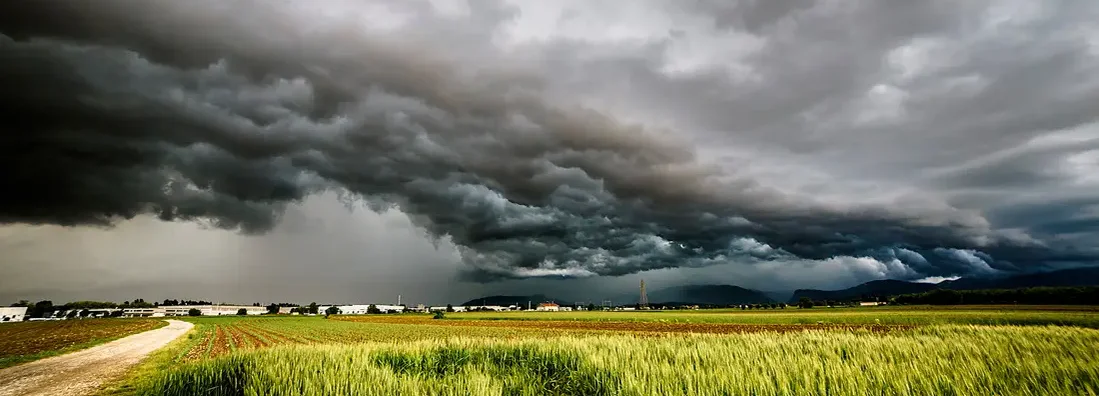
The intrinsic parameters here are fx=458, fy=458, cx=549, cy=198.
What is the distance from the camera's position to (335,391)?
25.6 ft

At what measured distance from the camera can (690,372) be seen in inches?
307

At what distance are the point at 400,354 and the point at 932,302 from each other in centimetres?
18732

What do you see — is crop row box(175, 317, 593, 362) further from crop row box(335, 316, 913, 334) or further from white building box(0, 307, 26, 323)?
white building box(0, 307, 26, 323)

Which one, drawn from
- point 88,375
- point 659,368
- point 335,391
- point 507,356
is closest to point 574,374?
point 659,368

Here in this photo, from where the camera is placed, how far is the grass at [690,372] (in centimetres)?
642

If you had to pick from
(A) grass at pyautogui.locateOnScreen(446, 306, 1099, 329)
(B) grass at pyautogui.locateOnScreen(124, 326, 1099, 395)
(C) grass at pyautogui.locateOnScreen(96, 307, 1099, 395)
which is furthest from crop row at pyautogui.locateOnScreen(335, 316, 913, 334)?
(B) grass at pyautogui.locateOnScreen(124, 326, 1099, 395)

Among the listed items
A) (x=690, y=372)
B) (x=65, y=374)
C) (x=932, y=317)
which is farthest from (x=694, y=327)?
(x=65, y=374)

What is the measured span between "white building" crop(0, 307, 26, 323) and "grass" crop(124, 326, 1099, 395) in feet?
662

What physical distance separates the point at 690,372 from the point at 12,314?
733 ft

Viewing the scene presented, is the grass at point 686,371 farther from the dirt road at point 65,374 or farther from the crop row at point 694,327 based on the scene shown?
the crop row at point 694,327

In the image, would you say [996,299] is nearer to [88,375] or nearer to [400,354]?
[400,354]

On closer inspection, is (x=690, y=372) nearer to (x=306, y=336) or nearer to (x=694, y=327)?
(x=694, y=327)

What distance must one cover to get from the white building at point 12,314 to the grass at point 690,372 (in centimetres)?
20168

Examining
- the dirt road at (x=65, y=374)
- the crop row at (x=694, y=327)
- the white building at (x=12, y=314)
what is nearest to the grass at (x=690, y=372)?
the dirt road at (x=65, y=374)
